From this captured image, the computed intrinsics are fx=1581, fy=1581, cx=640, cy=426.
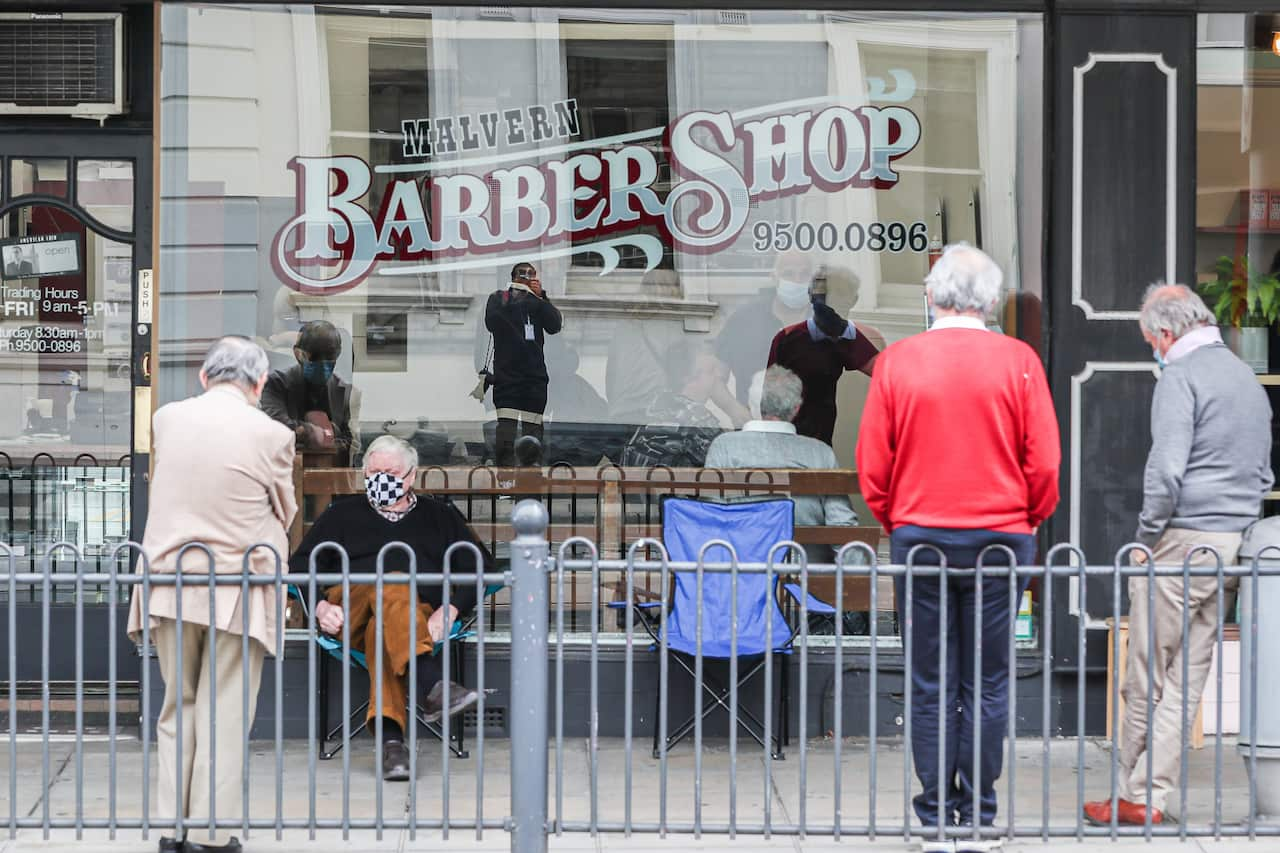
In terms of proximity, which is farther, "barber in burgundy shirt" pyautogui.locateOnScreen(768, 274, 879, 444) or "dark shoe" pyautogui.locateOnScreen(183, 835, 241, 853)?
"barber in burgundy shirt" pyautogui.locateOnScreen(768, 274, 879, 444)

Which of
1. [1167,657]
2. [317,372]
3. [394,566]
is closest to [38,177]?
[317,372]

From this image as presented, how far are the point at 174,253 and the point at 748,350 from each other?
275 cm

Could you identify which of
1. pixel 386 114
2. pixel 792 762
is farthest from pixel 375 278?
pixel 792 762

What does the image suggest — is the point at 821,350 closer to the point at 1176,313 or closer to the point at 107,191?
the point at 1176,313

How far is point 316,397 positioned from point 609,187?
1.76 m

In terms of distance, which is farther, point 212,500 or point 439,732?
point 439,732

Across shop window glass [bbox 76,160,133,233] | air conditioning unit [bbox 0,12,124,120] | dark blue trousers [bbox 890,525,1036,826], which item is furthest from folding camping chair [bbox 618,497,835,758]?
air conditioning unit [bbox 0,12,124,120]

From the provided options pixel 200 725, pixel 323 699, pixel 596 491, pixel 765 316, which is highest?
pixel 765 316

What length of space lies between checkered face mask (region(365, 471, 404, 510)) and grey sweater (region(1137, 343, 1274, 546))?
9.73 feet

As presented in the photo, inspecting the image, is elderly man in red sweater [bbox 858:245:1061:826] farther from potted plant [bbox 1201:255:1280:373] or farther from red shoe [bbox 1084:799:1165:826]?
potted plant [bbox 1201:255:1280:373]

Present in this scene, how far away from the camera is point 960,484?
16.4 feet

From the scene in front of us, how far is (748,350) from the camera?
307 inches

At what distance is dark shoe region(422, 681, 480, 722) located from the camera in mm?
6019

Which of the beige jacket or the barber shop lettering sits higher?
the barber shop lettering
